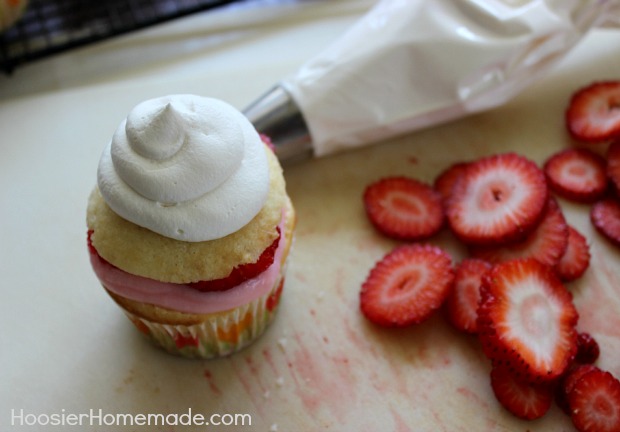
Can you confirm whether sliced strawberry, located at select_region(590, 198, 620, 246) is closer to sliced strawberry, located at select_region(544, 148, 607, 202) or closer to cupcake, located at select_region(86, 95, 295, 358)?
sliced strawberry, located at select_region(544, 148, 607, 202)

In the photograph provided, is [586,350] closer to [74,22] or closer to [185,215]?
[185,215]

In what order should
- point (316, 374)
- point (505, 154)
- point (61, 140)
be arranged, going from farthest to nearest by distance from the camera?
point (61, 140)
point (505, 154)
point (316, 374)

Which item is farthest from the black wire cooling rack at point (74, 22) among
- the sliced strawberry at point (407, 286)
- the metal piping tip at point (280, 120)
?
the sliced strawberry at point (407, 286)

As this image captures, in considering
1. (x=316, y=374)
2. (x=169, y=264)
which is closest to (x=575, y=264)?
(x=316, y=374)

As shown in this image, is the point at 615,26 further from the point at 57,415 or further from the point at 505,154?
the point at 57,415

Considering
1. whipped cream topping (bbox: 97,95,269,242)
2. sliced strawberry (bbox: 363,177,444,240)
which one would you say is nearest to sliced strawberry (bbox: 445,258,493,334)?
sliced strawberry (bbox: 363,177,444,240)

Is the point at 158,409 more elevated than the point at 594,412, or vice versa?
the point at 158,409
